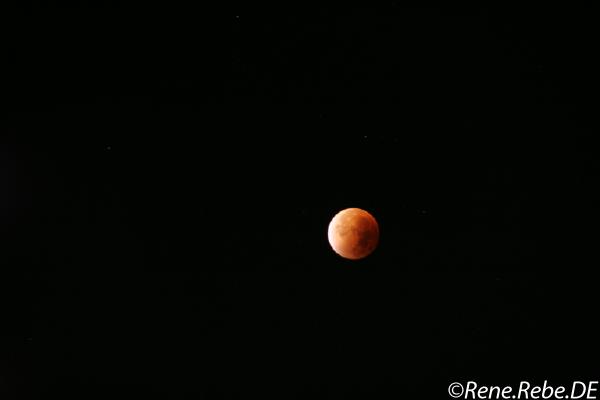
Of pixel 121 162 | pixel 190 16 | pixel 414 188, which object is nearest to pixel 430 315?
pixel 414 188

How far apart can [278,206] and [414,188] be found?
451 mm

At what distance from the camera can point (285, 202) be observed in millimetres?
1868

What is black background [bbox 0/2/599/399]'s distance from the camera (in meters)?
1.81

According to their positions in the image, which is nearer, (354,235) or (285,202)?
(354,235)

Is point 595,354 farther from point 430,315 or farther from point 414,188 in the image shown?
point 414,188

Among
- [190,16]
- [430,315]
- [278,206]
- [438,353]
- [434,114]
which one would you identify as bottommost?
[438,353]

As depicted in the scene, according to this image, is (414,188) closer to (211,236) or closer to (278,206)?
(278,206)

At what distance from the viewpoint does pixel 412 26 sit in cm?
181

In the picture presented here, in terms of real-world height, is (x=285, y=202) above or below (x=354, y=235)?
above

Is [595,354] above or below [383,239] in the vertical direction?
below

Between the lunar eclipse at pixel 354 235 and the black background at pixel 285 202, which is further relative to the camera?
the black background at pixel 285 202

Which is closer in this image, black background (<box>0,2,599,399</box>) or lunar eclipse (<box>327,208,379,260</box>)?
lunar eclipse (<box>327,208,379,260</box>)

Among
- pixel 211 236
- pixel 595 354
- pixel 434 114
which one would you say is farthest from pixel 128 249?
pixel 595 354

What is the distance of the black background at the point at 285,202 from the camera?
1810 millimetres
